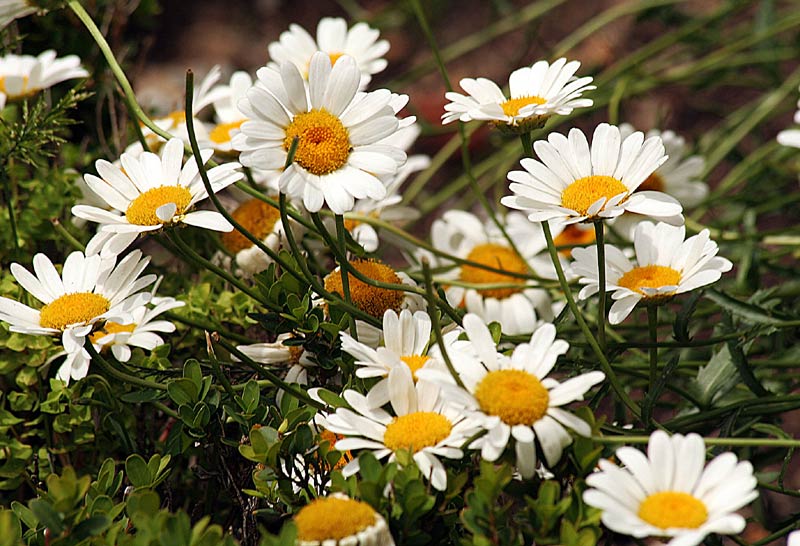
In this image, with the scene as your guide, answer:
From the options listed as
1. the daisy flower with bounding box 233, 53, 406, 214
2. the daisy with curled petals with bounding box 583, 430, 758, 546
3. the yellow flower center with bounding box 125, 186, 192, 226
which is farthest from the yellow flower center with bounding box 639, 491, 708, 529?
the yellow flower center with bounding box 125, 186, 192, 226

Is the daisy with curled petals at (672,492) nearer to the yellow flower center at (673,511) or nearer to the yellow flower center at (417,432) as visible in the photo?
the yellow flower center at (673,511)

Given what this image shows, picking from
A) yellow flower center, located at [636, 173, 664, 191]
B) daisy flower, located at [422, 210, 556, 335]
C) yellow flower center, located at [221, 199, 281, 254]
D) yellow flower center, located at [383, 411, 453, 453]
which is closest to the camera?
yellow flower center, located at [383, 411, 453, 453]

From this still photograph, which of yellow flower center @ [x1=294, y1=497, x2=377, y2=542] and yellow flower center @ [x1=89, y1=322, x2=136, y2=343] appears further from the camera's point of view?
yellow flower center @ [x1=89, y1=322, x2=136, y2=343]

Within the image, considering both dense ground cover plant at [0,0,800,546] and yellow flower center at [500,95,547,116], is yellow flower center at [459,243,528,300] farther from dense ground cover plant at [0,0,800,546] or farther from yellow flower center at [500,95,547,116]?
yellow flower center at [500,95,547,116]

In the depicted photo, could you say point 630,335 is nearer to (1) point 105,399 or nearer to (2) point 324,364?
(2) point 324,364

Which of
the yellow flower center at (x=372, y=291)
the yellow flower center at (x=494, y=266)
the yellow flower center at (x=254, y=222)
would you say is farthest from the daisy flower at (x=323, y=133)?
the yellow flower center at (x=494, y=266)

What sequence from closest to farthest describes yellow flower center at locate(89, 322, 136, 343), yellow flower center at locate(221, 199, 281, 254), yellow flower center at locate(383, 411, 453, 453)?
yellow flower center at locate(383, 411, 453, 453) → yellow flower center at locate(89, 322, 136, 343) → yellow flower center at locate(221, 199, 281, 254)

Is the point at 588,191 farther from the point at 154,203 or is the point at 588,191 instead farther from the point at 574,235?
the point at 574,235

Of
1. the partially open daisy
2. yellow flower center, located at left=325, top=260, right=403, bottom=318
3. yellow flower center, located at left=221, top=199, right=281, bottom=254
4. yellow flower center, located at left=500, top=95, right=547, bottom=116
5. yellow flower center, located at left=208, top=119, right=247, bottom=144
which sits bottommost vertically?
the partially open daisy
